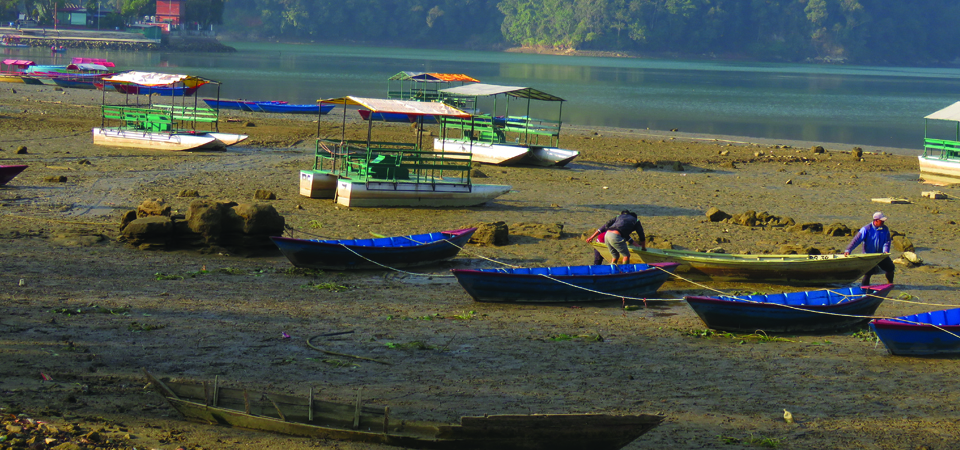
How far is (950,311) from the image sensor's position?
1166cm

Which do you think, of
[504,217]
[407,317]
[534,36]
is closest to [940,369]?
[407,317]

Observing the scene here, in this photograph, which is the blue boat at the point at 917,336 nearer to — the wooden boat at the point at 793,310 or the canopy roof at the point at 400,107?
the wooden boat at the point at 793,310

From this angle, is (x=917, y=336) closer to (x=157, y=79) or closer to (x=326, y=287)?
(x=326, y=287)

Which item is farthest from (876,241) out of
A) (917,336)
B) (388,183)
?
(388,183)

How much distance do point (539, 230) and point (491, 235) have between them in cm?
149

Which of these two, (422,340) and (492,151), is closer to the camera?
(422,340)

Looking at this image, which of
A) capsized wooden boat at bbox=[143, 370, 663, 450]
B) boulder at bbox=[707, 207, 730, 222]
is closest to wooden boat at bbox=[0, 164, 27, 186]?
capsized wooden boat at bbox=[143, 370, 663, 450]

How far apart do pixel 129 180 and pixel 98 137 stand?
7391mm

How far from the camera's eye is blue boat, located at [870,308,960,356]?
1102cm

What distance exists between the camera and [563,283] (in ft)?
43.0

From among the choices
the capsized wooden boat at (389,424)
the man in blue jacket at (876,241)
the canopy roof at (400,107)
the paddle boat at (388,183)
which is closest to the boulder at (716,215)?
the paddle boat at (388,183)

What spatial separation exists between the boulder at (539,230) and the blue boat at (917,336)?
7.78 m

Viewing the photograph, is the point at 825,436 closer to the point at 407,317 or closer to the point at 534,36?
the point at 407,317

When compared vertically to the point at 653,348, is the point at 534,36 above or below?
above
